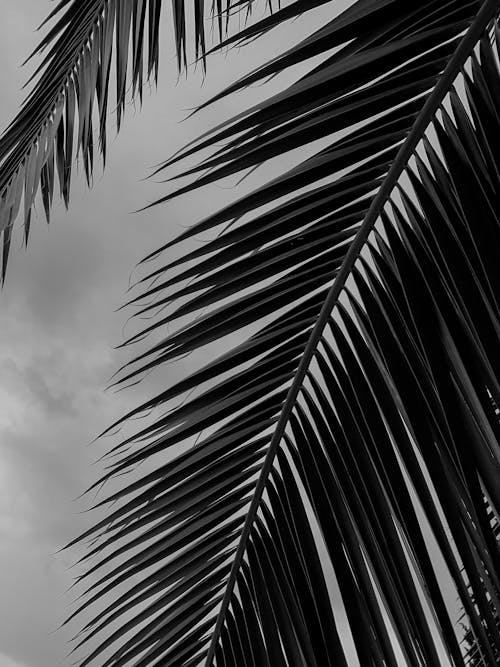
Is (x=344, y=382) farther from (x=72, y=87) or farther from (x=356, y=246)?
(x=72, y=87)

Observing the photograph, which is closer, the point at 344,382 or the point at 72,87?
the point at 344,382

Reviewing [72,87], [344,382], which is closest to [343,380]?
[344,382]

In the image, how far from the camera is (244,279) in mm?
1024

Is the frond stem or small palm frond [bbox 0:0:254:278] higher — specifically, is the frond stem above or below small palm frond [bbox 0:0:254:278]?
below

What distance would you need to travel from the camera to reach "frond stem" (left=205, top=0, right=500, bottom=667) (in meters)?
0.84

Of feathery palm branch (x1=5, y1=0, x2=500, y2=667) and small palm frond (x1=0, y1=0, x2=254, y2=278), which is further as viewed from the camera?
small palm frond (x1=0, y1=0, x2=254, y2=278)

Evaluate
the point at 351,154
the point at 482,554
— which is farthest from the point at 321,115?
the point at 482,554

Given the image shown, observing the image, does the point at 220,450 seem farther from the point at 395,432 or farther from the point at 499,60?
the point at 499,60

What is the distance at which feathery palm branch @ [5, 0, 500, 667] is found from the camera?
0.86 metres

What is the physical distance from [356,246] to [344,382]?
0.16 m

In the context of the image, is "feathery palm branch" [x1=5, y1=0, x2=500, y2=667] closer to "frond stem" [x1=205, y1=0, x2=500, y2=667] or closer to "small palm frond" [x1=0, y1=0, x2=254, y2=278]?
"frond stem" [x1=205, y1=0, x2=500, y2=667]

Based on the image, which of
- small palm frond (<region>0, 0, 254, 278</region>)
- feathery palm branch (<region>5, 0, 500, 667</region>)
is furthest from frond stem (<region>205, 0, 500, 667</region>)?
small palm frond (<region>0, 0, 254, 278</region>)

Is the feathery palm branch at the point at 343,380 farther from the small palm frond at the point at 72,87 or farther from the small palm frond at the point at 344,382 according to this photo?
the small palm frond at the point at 72,87

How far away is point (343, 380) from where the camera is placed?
1019 millimetres
